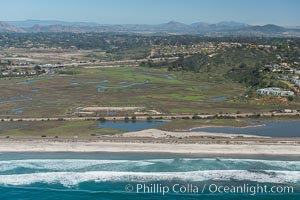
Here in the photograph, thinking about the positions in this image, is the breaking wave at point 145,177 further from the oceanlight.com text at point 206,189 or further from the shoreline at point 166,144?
the shoreline at point 166,144

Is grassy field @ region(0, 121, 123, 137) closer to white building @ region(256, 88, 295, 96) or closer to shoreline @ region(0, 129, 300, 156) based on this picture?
shoreline @ region(0, 129, 300, 156)

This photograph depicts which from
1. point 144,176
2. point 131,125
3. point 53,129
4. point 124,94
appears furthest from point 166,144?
point 124,94

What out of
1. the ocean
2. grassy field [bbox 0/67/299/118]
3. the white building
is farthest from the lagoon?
the white building

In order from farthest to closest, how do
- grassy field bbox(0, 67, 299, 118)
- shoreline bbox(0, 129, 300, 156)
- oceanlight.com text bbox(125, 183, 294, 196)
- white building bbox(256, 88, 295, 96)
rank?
white building bbox(256, 88, 295, 96) < grassy field bbox(0, 67, 299, 118) < shoreline bbox(0, 129, 300, 156) < oceanlight.com text bbox(125, 183, 294, 196)

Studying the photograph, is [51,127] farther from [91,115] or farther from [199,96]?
[199,96]

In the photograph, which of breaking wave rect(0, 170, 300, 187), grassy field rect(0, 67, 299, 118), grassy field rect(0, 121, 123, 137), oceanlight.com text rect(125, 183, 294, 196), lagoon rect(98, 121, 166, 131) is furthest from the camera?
grassy field rect(0, 67, 299, 118)

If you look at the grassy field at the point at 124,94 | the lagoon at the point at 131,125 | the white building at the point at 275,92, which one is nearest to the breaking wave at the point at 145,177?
the lagoon at the point at 131,125
